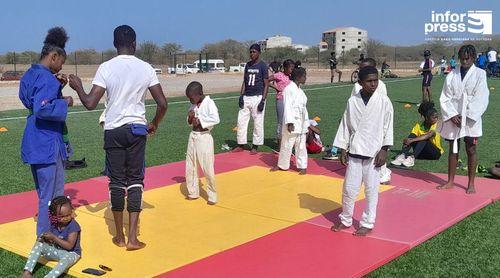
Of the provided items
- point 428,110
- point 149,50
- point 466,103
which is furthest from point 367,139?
point 149,50

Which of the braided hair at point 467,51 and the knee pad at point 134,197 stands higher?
the braided hair at point 467,51

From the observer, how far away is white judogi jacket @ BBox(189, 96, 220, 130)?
6660 millimetres

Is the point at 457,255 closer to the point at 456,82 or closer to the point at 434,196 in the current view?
the point at 434,196

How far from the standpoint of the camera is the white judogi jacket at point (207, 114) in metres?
6.66

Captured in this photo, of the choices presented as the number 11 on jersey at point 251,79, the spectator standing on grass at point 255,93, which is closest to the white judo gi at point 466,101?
the spectator standing on grass at point 255,93

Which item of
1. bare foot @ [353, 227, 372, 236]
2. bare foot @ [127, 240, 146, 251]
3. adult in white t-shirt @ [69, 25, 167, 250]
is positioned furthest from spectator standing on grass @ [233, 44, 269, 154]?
bare foot @ [127, 240, 146, 251]

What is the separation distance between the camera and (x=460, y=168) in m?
8.91

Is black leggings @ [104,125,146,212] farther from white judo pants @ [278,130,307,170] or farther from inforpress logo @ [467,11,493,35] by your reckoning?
inforpress logo @ [467,11,493,35]

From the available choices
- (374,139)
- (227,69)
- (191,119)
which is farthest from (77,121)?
(227,69)

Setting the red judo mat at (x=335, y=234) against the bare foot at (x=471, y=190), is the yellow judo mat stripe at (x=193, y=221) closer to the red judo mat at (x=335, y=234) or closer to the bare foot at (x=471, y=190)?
the red judo mat at (x=335, y=234)

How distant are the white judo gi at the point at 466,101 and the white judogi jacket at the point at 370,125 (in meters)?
2.03

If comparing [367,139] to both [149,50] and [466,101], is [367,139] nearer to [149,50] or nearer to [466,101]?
[466,101]

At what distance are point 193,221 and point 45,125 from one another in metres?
2.06

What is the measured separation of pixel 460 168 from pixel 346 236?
13.9ft
